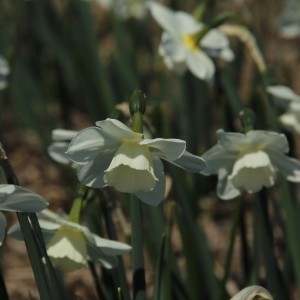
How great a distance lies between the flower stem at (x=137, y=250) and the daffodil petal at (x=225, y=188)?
12.3 inches

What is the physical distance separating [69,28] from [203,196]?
39.8 inches

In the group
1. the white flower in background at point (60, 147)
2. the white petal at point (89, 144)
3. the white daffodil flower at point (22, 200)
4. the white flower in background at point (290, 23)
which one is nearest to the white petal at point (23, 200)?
the white daffodil flower at point (22, 200)

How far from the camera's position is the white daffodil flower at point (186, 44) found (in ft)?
6.91

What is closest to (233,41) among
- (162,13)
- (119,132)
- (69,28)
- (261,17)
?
(261,17)

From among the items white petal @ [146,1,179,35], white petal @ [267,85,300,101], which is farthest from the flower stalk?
white petal @ [146,1,179,35]

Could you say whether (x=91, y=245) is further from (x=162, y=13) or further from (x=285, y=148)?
(x=162, y=13)

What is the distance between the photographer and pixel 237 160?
1604 millimetres

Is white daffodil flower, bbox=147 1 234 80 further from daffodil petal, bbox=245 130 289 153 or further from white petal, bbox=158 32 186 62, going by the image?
daffodil petal, bbox=245 130 289 153

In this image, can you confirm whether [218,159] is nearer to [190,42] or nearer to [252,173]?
[252,173]

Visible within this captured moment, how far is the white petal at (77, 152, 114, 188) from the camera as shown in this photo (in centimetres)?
135

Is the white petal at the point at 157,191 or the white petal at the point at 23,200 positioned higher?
the white petal at the point at 23,200

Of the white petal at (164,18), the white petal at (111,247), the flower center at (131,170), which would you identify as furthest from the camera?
the white petal at (164,18)

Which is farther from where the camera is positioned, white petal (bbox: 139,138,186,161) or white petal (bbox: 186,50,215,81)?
→ white petal (bbox: 186,50,215,81)

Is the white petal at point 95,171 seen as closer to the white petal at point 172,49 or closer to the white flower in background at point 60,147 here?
the white flower in background at point 60,147
